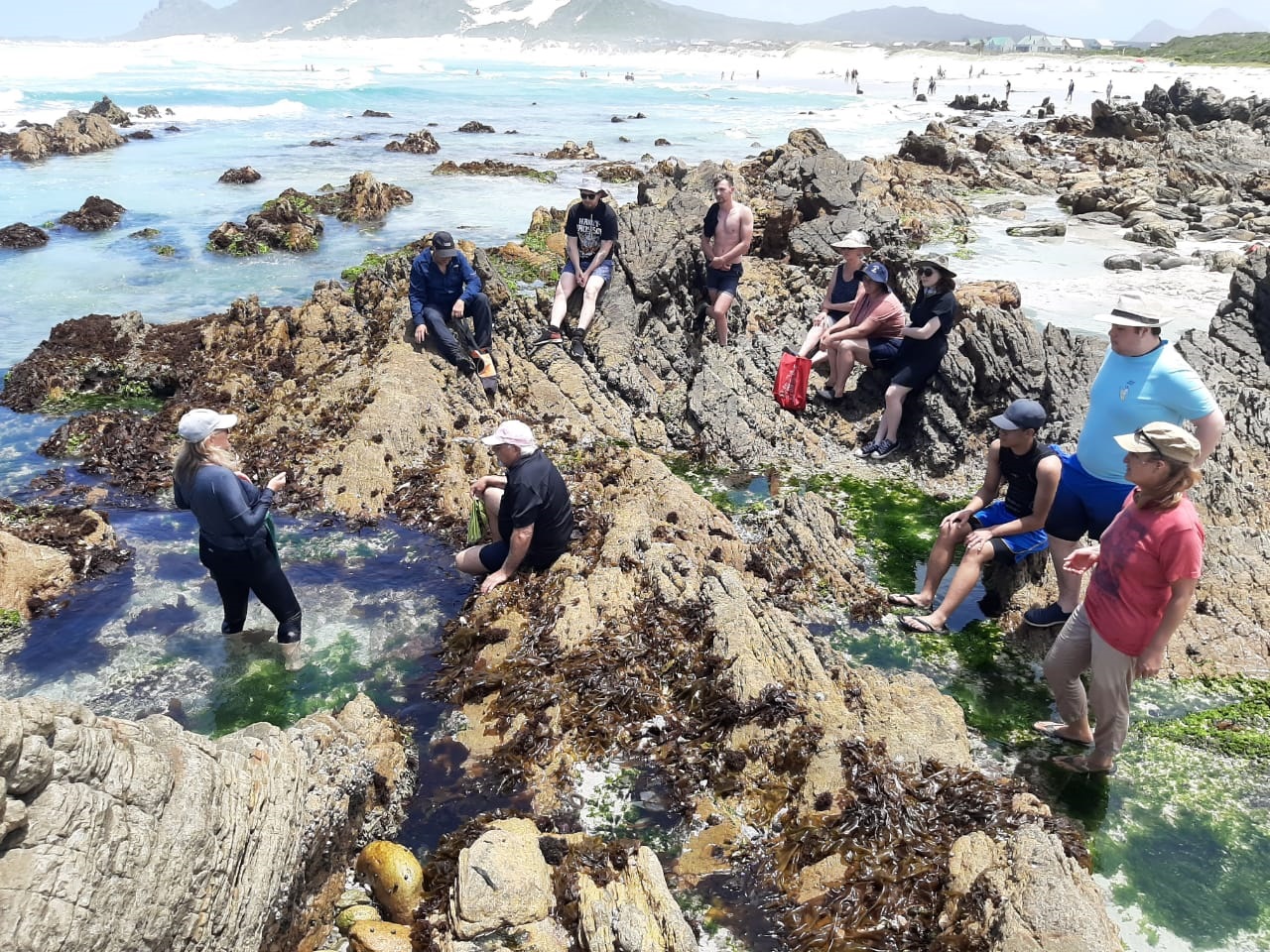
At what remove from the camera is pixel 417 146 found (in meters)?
38.2

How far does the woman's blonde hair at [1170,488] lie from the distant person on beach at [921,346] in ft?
19.0

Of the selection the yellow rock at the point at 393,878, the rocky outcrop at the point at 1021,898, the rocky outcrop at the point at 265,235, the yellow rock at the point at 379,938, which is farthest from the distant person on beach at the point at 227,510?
the rocky outcrop at the point at 265,235

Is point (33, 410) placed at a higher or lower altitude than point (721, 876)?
higher

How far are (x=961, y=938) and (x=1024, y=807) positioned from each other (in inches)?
42.0

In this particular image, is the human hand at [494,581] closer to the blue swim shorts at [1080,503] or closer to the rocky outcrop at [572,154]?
the blue swim shorts at [1080,503]

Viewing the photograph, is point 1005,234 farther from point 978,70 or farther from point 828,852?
point 978,70

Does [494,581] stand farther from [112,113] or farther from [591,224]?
[112,113]

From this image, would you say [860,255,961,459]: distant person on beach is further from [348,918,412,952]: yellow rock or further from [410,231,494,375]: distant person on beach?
[348,918,412,952]: yellow rock

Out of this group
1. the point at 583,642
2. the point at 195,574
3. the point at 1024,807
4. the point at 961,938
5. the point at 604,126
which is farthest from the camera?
the point at 604,126

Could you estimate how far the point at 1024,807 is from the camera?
4.95 m

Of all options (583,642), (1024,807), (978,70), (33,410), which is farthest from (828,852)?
(978,70)

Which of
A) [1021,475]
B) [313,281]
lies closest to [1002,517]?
[1021,475]

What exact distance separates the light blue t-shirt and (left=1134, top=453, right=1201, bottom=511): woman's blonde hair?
1.18m

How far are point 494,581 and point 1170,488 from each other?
5.30 metres
